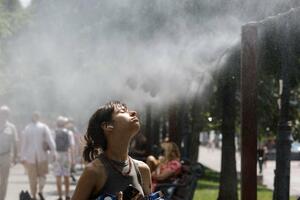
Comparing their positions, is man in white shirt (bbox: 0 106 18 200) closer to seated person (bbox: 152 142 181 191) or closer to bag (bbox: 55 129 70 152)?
seated person (bbox: 152 142 181 191)

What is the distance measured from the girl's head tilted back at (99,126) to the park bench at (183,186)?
5742 mm

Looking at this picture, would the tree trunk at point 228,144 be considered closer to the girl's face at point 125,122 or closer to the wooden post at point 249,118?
the wooden post at point 249,118

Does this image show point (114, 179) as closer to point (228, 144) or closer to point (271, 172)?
point (228, 144)

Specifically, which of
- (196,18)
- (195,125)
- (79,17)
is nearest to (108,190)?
(196,18)

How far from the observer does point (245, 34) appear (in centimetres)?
674

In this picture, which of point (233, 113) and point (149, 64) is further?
point (149, 64)

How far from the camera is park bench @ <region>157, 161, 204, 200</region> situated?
10336 millimetres

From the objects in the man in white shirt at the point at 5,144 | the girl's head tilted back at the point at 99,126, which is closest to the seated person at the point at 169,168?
the man in white shirt at the point at 5,144

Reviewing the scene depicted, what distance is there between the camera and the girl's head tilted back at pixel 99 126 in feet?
14.1

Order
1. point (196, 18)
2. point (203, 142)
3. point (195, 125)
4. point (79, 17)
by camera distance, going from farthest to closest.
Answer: point (203, 142)
point (195, 125)
point (79, 17)
point (196, 18)

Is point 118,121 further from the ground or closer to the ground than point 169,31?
closer to the ground

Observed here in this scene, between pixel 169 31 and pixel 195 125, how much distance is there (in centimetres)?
786

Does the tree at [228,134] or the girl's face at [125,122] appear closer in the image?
the girl's face at [125,122]

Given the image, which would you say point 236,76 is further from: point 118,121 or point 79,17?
point 118,121
